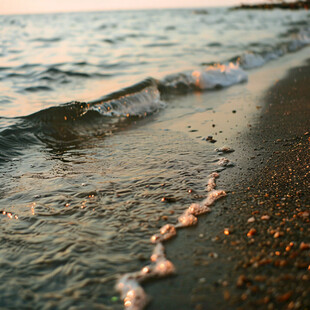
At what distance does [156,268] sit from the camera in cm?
220

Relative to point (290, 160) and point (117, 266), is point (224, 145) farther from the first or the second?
point (117, 266)

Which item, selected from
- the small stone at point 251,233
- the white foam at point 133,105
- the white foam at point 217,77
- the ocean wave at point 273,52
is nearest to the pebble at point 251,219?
the small stone at point 251,233

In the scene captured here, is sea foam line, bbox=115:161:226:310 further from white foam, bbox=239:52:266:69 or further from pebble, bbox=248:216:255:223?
white foam, bbox=239:52:266:69

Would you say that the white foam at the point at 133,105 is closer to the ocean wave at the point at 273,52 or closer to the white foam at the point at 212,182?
the white foam at the point at 212,182

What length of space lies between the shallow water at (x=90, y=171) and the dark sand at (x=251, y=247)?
0.27m

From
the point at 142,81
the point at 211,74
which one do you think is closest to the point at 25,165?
the point at 142,81

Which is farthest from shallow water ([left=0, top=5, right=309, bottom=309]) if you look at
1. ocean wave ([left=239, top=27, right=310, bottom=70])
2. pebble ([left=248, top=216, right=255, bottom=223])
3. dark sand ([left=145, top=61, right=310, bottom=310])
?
ocean wave ([left=239, top=27, right=310, bottom=70])

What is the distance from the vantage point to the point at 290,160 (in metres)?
3.62

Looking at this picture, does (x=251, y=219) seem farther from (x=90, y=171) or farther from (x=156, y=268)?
(x=90, y=171)

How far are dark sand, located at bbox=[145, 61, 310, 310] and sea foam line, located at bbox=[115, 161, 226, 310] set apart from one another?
5 centimetres

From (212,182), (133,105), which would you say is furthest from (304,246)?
(133,105)

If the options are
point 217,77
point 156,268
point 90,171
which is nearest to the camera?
point 156,268

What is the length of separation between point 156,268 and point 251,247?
2.08 feet

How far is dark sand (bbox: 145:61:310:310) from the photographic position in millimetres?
1921
